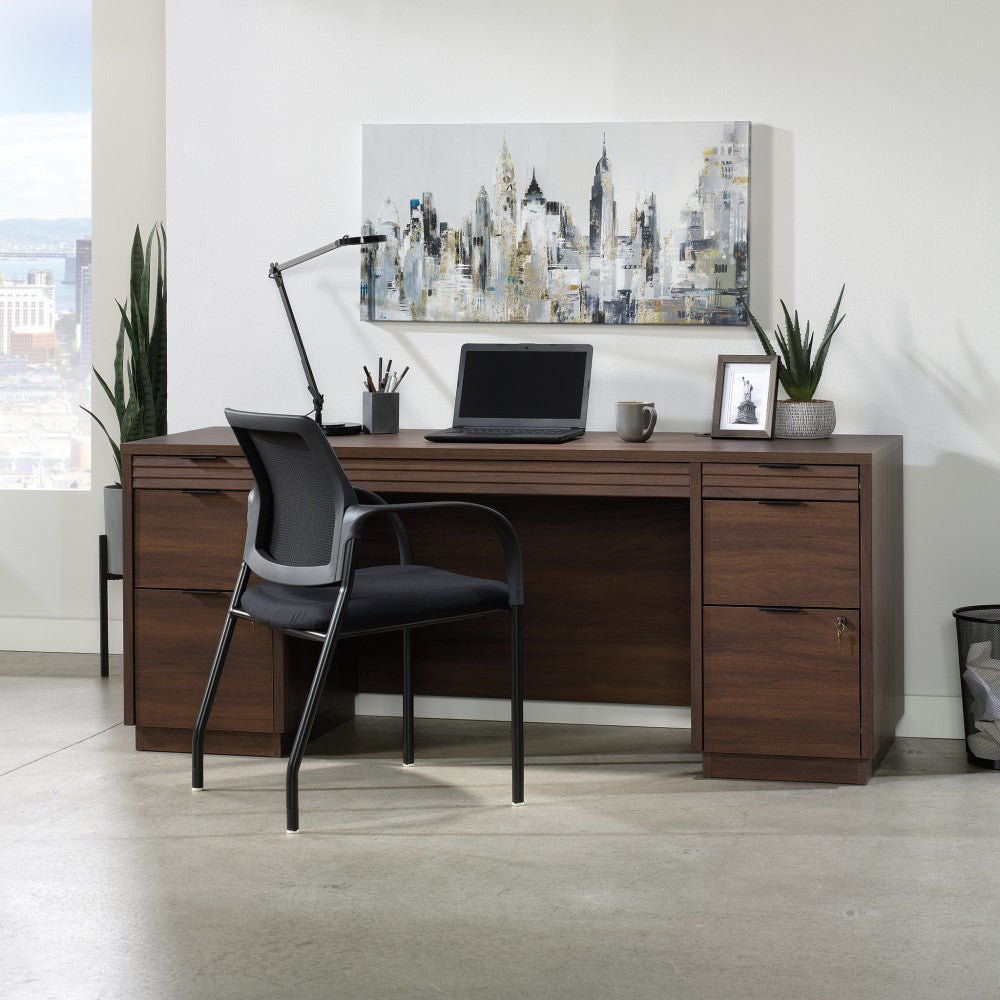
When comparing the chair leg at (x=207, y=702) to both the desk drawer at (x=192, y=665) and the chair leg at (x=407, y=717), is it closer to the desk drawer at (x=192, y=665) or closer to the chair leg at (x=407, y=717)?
the desk drawer at (x=192, y=665)

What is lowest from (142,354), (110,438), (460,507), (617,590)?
(617,590)

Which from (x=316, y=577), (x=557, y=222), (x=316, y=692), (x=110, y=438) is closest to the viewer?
(x=316, y=692)

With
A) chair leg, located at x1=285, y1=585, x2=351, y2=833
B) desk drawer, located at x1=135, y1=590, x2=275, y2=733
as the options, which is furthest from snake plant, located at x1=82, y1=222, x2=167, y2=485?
chair leg, located at x1=285, y1=585, x2=351, y2=833

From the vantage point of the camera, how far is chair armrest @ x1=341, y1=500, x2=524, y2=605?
9.53ft

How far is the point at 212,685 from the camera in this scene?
3264mm

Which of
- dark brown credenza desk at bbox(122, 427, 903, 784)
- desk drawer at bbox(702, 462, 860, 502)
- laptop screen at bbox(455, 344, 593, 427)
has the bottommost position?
dark brown credenza desk at bbox(122, 427, 903, 784)

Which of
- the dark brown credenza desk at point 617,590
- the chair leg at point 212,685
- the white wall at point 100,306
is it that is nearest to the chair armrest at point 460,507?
the dark brown credenza desk at point 617,590

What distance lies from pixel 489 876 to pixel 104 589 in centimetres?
226

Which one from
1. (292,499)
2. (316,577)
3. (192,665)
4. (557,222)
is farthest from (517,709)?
(557,222)

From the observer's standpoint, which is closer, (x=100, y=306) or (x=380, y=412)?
(x=380, y=412)

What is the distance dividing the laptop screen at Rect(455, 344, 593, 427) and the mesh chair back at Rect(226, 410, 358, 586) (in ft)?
2.55

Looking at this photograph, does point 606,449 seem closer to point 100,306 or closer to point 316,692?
point 316,692

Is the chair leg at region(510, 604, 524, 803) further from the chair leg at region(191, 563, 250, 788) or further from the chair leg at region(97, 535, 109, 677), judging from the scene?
the chair leg at region(97, 535, 109, 677)

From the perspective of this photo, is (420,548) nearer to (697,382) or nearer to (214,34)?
(697,382)
